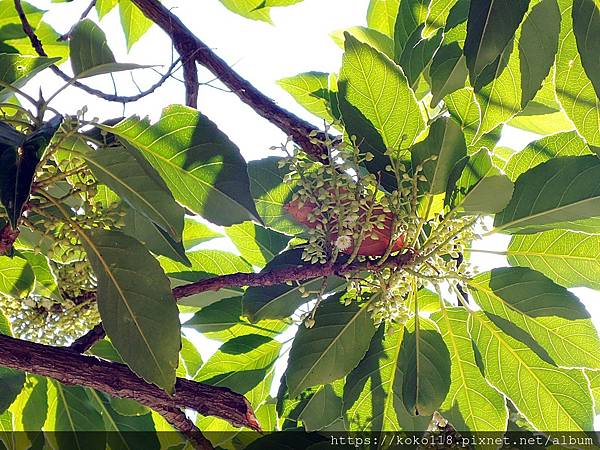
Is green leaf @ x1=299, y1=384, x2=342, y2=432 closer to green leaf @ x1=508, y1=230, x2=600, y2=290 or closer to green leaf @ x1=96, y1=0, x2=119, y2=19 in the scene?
green leaf @ x1=508, y1=230, x2=600, y2=290

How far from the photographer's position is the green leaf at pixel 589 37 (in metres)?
0.96

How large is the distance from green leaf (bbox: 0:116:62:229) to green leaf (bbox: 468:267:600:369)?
792mm

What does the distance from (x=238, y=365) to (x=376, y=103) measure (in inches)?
26.7

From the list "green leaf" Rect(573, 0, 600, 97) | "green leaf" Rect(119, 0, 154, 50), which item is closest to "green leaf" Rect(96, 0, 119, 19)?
"green leaf" Rect(119, 0, 154, 50)

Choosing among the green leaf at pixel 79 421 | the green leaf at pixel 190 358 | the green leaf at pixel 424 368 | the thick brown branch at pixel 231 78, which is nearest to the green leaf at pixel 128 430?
the green leaf at pixel 79 421

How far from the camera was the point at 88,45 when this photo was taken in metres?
1.16

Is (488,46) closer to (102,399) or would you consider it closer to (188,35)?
(188,35)

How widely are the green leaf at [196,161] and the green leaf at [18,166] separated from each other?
257 millimetres

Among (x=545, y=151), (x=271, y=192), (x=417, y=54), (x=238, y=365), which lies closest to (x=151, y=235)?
(x=271, y=192)

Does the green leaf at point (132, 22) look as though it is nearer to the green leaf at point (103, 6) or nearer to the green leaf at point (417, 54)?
the green leaf at point (103, 6)

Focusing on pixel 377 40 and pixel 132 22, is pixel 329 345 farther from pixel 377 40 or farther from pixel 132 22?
pixel 132 22

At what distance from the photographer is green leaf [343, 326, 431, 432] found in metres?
1.40

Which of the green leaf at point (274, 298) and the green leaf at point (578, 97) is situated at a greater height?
the green leaf at point (578, 97)

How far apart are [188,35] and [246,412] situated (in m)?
0.81
